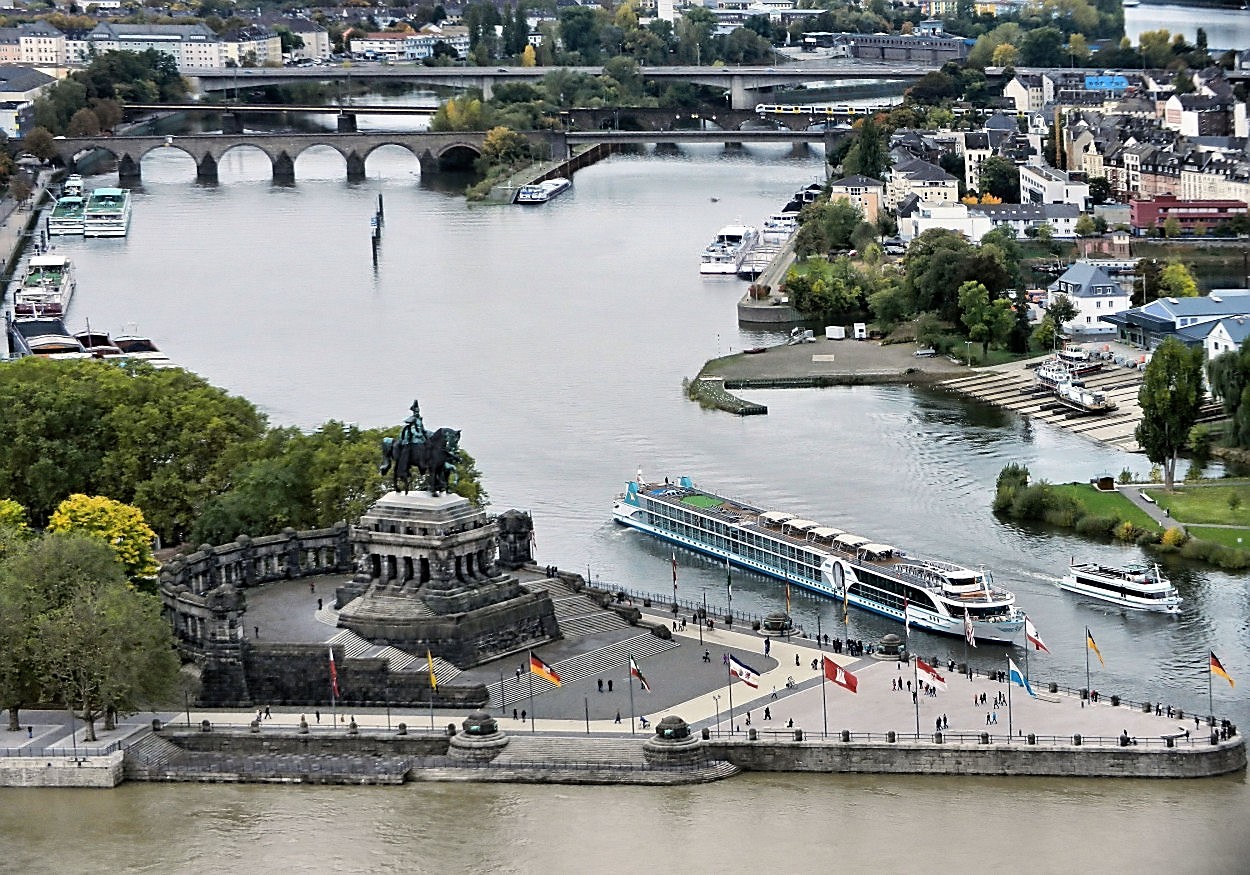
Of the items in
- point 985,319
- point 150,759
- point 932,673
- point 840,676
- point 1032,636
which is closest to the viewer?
point 150,759

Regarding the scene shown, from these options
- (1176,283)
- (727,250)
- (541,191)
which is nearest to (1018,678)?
(1176,283)

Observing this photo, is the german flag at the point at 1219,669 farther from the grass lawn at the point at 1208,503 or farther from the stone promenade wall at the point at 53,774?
the stone promenade wall at the point at 53,774

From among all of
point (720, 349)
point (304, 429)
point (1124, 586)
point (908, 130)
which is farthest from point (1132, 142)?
point (1124, 586)

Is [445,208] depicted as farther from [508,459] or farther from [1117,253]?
[508,459]

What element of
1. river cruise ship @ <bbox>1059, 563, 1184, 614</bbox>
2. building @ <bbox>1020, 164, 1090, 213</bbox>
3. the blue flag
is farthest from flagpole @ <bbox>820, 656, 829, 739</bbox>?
building @ <bbox>1020, 164, 1090, 213</bbox>

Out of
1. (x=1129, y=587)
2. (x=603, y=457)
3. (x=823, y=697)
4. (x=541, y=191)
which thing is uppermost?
(x=823, y=697)

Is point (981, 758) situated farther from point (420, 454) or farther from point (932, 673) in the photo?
point (420, 454)

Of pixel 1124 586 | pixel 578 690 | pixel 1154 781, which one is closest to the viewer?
pixel 1154 781
